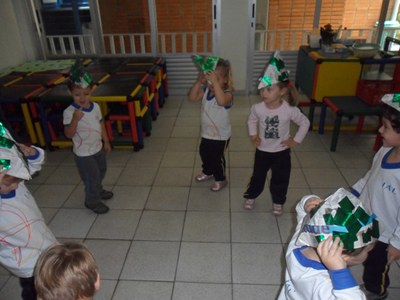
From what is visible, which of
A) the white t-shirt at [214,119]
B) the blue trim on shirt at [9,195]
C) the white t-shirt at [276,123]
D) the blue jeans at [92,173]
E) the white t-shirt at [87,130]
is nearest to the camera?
the blue trim on shirt at [9,195]

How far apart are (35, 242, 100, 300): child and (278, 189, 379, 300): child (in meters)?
0.67

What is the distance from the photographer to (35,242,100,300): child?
40.2 inches

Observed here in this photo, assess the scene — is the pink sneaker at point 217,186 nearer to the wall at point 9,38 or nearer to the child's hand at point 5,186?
the child's hand at point 5,186

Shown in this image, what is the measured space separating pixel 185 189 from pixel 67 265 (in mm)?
2051

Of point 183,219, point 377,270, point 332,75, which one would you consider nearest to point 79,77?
point 183,219

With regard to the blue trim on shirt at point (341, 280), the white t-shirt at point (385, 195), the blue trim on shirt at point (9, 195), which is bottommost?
the white t-shirt at point (385, 195)

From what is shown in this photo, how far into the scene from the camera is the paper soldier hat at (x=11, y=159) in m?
1.32

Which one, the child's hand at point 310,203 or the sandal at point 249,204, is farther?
the sandal at point 249,204

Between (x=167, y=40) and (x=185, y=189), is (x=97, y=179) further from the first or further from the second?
(x=167, y=40)

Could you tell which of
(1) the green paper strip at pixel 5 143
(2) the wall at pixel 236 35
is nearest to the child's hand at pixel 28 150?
(1) the green paper strip at pixel 5 143

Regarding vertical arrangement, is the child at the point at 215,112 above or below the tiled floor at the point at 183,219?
above

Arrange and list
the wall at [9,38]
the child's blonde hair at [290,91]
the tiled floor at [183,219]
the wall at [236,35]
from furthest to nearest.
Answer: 1. the wall at [236,35]
2. the wall at [9,38]
3. the child's blonde hair at [290,91]
4. the tiled floor at [183,219]

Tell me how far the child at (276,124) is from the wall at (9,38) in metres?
4.22

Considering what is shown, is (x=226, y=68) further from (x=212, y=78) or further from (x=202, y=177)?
(x=202, y=177)
